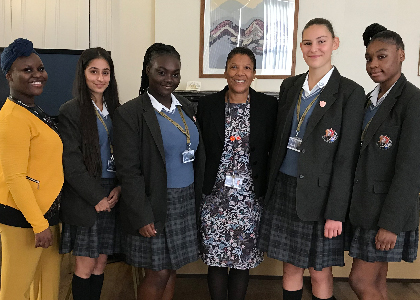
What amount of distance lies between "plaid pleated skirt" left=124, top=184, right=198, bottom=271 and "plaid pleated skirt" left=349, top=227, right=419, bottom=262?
838mm

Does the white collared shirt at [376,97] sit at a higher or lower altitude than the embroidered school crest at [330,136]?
higher

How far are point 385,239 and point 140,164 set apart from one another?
1.20m

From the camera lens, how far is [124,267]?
3.19m

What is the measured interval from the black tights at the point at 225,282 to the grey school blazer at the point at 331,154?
563 millimetres

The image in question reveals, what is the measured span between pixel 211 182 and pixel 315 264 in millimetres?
676

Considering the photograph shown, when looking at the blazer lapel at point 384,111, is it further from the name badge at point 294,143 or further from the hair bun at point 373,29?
the hair bun at point 373,29

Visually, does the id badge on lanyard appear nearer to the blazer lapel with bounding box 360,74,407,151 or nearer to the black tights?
the black tights

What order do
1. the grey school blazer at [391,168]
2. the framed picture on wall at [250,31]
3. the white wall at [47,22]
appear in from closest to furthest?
the grey school blazer at [391,168] → the white wall at [47,22] → the framed picture on wall at [250,31]

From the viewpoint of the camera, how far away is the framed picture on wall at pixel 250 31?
3555mm

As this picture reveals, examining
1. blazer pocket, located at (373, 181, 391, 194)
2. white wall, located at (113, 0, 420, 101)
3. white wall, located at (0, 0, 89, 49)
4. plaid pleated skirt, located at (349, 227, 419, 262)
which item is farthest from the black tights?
white wall, located at (0, 0, 89, 49)

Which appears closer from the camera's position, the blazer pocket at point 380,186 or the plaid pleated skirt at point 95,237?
the blazer pocket at point 380,186

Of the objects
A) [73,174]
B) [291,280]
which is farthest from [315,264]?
[73,174]

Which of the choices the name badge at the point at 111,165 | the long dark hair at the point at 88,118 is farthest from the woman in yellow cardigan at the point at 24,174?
the name badge at the point at 111,165

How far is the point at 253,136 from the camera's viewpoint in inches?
77.0
